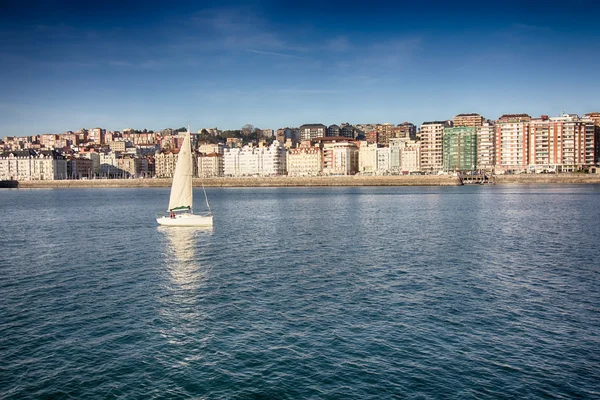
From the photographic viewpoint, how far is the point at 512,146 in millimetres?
153875

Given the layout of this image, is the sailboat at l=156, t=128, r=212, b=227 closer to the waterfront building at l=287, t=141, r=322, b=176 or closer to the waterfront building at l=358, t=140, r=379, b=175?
the waterfront building at l=358, t=140, r=379, b=175

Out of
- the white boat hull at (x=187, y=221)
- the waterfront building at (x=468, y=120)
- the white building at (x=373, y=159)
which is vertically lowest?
the white boat hull at (x=187, y=221)

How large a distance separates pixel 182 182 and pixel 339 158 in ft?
458

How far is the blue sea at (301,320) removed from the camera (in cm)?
1296

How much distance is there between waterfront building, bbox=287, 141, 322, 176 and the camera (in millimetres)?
183350

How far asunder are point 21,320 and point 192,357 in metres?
6.72

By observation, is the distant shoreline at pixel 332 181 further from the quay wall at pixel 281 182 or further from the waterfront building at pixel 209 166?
the waterfront building at pixel 209 166

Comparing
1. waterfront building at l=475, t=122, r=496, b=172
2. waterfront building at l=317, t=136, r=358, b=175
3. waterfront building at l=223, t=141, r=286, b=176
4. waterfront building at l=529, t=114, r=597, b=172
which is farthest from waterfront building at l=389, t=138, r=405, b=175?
waterfront building at l=529, t=114, r=597, b=172

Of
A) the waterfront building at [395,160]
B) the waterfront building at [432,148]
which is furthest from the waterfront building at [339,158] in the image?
the waterfront building at [432,148]

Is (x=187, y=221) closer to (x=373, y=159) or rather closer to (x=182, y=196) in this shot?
(x=182, y=196)

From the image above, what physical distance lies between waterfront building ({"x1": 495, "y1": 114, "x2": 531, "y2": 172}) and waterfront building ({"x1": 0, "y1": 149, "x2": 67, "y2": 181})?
142m

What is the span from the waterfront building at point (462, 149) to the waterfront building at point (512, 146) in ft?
23.8

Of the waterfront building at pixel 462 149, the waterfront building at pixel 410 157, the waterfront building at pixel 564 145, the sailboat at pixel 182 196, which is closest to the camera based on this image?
the sailboat at pixel 182 196

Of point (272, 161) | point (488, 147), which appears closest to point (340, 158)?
point (272, 161)
